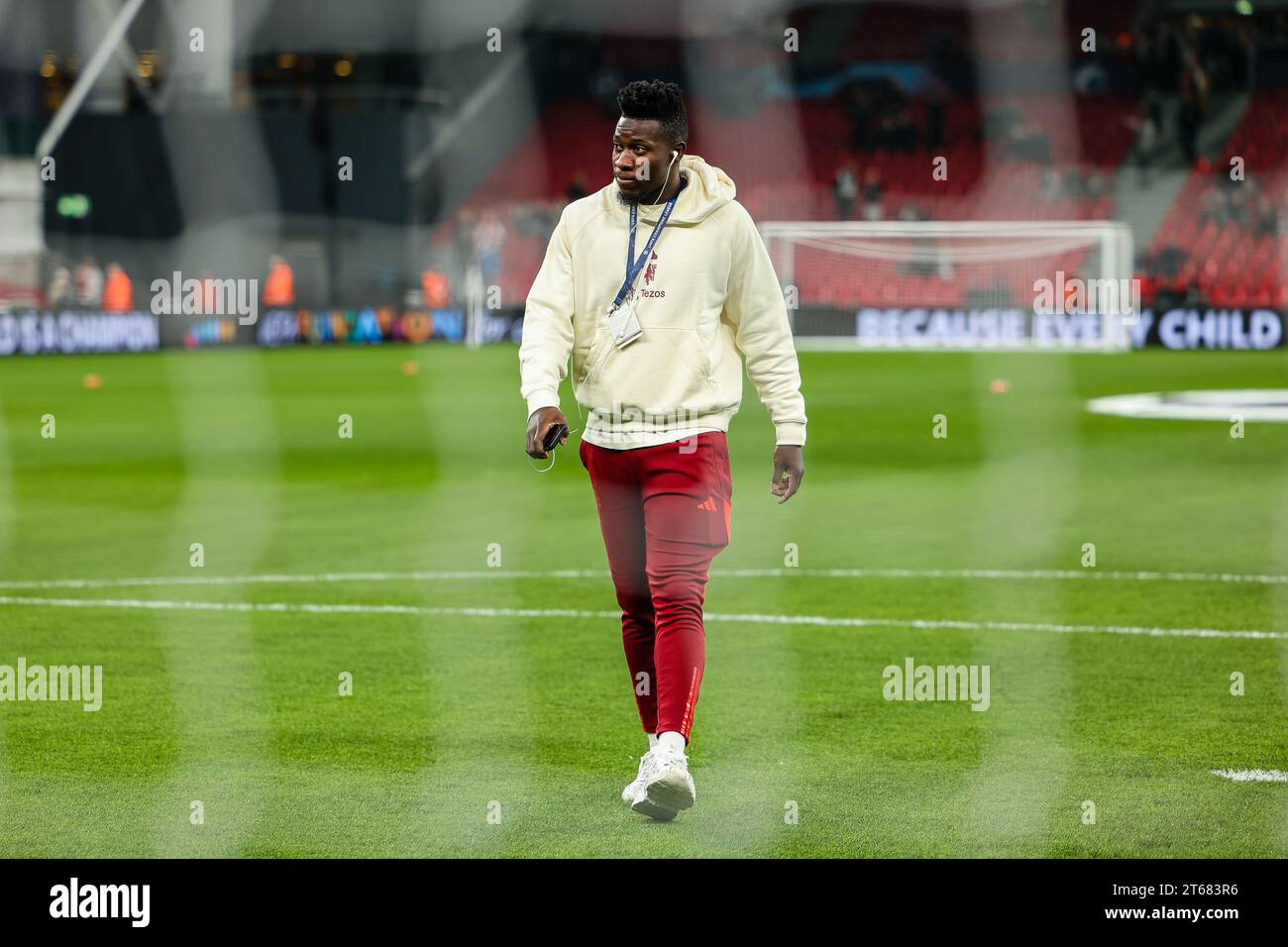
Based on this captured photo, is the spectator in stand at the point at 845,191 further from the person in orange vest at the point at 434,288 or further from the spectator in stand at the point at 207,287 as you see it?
the spectator in stand at the point at 207,287

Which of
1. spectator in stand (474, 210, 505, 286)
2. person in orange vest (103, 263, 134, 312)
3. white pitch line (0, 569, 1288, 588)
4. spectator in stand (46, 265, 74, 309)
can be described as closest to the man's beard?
white pitch line (0, 569, 1288, 588)

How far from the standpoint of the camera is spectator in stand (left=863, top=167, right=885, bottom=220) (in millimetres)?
36719

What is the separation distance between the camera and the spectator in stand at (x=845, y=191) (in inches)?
1439

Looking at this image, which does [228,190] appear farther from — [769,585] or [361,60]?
[769,585]

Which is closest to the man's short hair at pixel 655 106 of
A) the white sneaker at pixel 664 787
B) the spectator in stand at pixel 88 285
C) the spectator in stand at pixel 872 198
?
the white sneaker at pixel 664 787

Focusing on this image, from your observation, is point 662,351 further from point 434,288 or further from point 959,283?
point 434,288

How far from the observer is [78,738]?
6.23 metres

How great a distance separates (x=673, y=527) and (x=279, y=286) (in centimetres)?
2878

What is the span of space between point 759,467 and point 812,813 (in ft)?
31.7

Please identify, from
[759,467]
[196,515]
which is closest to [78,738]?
[196,515]

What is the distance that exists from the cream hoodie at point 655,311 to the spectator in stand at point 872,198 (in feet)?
105

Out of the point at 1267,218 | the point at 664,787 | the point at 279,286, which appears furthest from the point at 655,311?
the point at 1267,218

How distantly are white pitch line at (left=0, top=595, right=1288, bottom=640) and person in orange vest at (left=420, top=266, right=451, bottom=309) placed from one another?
26.7 metres

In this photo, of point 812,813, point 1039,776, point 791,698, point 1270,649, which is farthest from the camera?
point 1270,649
